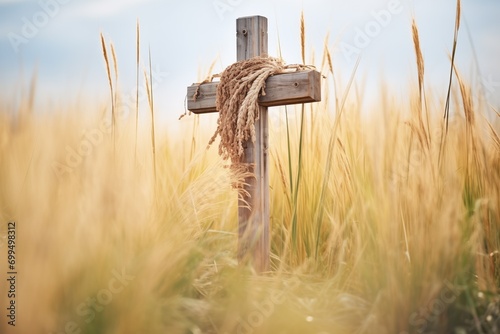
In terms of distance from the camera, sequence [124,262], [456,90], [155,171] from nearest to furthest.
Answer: [124,262] < [456,90] < [155,171]

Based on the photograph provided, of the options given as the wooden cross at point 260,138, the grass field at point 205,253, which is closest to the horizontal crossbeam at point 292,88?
the wooden cross at point 260,138

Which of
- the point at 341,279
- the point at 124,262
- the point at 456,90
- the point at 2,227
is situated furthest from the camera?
the point at 456,90

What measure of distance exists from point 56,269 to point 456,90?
1.96 meters

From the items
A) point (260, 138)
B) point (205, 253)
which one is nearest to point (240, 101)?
point (260, 138)

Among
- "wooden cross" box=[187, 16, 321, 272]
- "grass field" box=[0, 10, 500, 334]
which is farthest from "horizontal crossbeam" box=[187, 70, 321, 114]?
"grass field" box=[0, 10, 500, 334]

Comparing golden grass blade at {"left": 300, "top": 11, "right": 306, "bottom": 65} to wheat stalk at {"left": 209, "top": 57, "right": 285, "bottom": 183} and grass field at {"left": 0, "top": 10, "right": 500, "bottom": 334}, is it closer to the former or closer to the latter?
wheat stalk at {"left": 209, "top": 57, "right": 285, "bottom": 183}

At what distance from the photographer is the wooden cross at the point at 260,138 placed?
270 cm

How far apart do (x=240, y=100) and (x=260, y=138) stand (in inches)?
7.6

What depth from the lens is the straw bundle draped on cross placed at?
8.96ft

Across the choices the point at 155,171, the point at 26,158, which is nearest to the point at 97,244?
the point at 26,158

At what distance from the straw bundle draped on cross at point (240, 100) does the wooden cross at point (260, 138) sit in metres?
0.05

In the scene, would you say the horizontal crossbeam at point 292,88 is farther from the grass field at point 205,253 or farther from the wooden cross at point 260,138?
the grass field at point 205,253

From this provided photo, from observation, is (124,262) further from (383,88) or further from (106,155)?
(383,88)

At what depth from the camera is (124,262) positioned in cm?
195
